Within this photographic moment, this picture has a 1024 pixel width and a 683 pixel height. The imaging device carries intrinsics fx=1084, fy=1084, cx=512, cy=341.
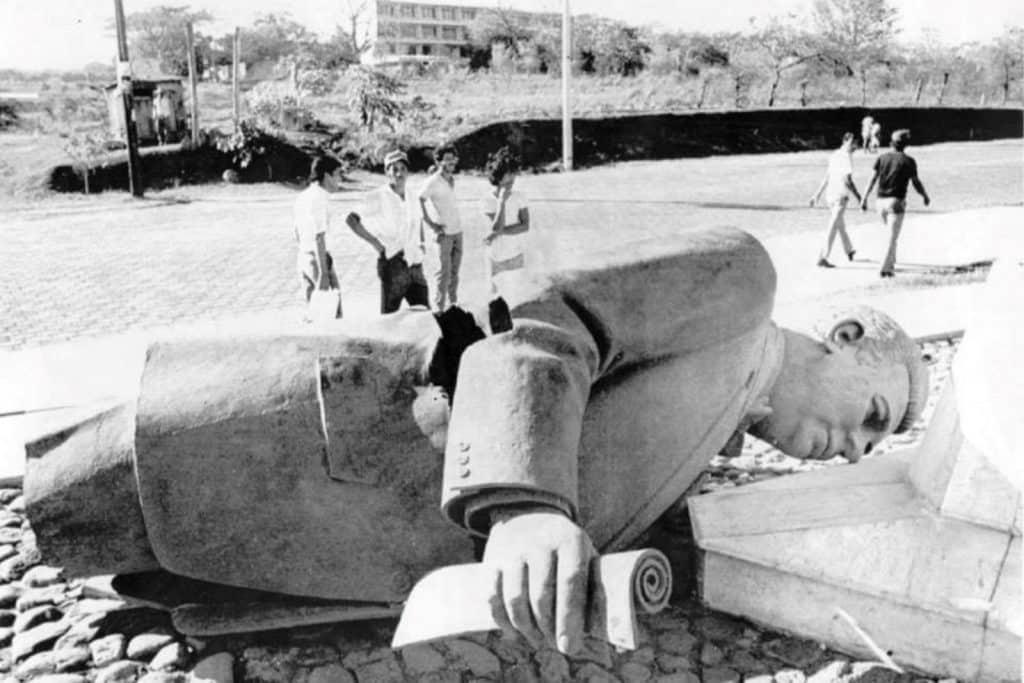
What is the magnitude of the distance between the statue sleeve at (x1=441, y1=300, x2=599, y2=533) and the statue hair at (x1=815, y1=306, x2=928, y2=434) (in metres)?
0.99

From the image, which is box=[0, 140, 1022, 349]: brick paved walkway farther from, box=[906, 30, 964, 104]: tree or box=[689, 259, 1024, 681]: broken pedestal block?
box=[906, 30, 964, 104]: tree

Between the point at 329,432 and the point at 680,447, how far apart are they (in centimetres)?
94

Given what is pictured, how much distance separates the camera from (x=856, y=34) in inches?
1147

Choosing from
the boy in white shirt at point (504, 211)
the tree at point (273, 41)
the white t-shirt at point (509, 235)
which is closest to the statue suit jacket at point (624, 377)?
the white t-shirt at point (509, 235)

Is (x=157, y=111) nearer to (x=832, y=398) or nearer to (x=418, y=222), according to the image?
(x=418, y=222)

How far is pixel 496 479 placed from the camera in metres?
2.18

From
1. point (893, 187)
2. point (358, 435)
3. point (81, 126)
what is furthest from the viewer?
point (81, 126)

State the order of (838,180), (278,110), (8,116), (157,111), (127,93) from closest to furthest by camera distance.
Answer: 1. (838,180)
2. (127,93)
3. (8,116)
4. (157,111)
5. (278,110)

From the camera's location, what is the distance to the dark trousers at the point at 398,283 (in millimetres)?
6289

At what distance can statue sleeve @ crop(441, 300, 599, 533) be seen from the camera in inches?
86.5

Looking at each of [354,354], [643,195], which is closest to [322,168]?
[354,354]

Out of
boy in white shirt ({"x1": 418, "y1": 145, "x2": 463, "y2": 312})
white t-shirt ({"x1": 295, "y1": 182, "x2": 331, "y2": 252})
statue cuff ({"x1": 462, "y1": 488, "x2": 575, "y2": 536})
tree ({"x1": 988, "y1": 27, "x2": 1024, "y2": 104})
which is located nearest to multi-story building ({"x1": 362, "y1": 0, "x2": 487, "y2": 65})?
boy in white shirt ({"x1": 418, "y1": 145, "x2": 463, "y2": 312})

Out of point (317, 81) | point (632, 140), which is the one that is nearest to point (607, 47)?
point (632, 140)

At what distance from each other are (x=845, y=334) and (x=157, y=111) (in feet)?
65.0
